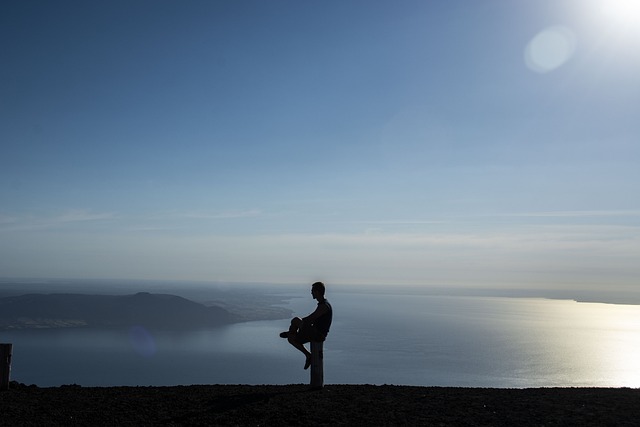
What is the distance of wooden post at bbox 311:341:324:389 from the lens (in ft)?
37.0

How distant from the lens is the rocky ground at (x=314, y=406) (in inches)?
341

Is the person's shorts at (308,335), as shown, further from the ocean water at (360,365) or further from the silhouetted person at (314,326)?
the ocean water at (360,365)

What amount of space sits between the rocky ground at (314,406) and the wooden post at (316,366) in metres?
0.22

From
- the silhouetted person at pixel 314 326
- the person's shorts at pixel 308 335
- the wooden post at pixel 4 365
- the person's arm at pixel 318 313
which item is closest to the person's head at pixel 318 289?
the silhouetted person at pixel 314 326

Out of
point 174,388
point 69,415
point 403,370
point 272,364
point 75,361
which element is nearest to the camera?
point 69,415

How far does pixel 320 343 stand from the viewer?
1158cm

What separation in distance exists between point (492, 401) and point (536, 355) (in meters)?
180

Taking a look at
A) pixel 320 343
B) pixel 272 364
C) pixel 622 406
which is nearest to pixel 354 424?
pixel 320 343

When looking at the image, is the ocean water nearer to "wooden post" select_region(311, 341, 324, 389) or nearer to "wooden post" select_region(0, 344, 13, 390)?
"wooden post" select_region(311, 341, 324, 389)

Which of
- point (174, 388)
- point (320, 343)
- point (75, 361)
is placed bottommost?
point (75, 361)

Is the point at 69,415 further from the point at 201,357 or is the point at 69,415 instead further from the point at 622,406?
the point at 201,357

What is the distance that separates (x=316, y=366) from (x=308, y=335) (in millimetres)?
766

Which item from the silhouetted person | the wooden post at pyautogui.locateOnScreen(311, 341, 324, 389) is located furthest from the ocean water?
the wooden post at pyautogui.locateOnScreen(311, 341, 324, 389)

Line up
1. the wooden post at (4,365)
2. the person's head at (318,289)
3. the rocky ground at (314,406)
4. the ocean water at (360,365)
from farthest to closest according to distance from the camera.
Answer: the ocean water at (360,365) < the person's head at (318,289) < the wooden post at (4,365) < the rocky ground at (314,406)
